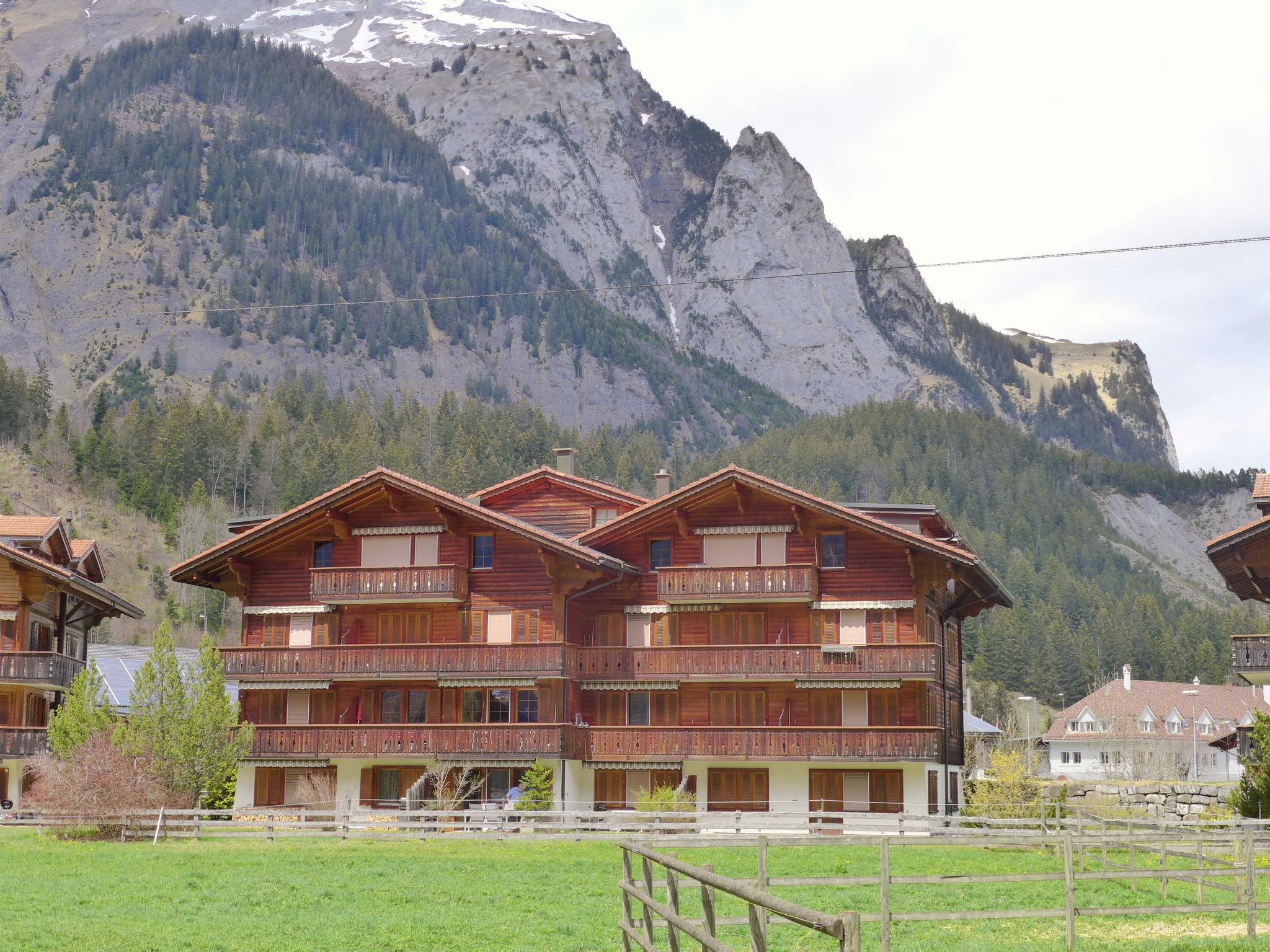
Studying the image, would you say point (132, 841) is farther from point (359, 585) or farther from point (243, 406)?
point (243, 406)

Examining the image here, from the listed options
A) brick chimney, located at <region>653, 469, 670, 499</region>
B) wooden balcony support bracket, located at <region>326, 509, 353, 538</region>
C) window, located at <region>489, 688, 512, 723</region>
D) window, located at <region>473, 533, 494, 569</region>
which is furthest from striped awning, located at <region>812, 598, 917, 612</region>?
wooden balcony support bracket, located at <region>326, 509, 353, 538</region>

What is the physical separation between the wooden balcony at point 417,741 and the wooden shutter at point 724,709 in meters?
5.06

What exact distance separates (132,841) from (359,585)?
48.4 feet

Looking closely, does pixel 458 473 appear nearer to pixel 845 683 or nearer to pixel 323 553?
pixel 323 553

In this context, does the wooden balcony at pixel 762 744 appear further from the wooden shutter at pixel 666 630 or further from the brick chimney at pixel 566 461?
the brick chimney at pixel 566 461

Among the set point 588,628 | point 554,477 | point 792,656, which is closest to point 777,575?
point 792,656

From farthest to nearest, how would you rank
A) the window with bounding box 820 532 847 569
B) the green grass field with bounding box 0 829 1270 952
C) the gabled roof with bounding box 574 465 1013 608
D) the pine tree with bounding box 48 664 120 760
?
the window with bounding box 820 532 847 569 < the gabled roof with bounding box 574 465 1013 608 < the pine tree with bounding box 48 664 120 760 < the green grass field with bounding box 0 829 1270 952

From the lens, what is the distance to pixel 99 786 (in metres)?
38.4

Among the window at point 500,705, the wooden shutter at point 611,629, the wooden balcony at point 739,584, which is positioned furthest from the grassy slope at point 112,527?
the wooden balcony at point 739,584

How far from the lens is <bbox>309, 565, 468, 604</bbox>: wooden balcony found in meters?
50.9

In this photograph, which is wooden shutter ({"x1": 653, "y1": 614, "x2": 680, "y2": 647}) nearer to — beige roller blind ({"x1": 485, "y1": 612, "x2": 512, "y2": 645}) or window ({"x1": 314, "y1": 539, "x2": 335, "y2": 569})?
beige roller blind ({"x1": 485, "y1": 612, "x2": 512, "y2": 645})

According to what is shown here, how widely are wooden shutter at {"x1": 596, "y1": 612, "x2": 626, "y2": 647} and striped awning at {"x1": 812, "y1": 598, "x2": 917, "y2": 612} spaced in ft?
22.2

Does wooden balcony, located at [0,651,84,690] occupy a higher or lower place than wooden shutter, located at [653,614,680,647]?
lower

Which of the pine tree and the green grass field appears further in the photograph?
the pine tree
